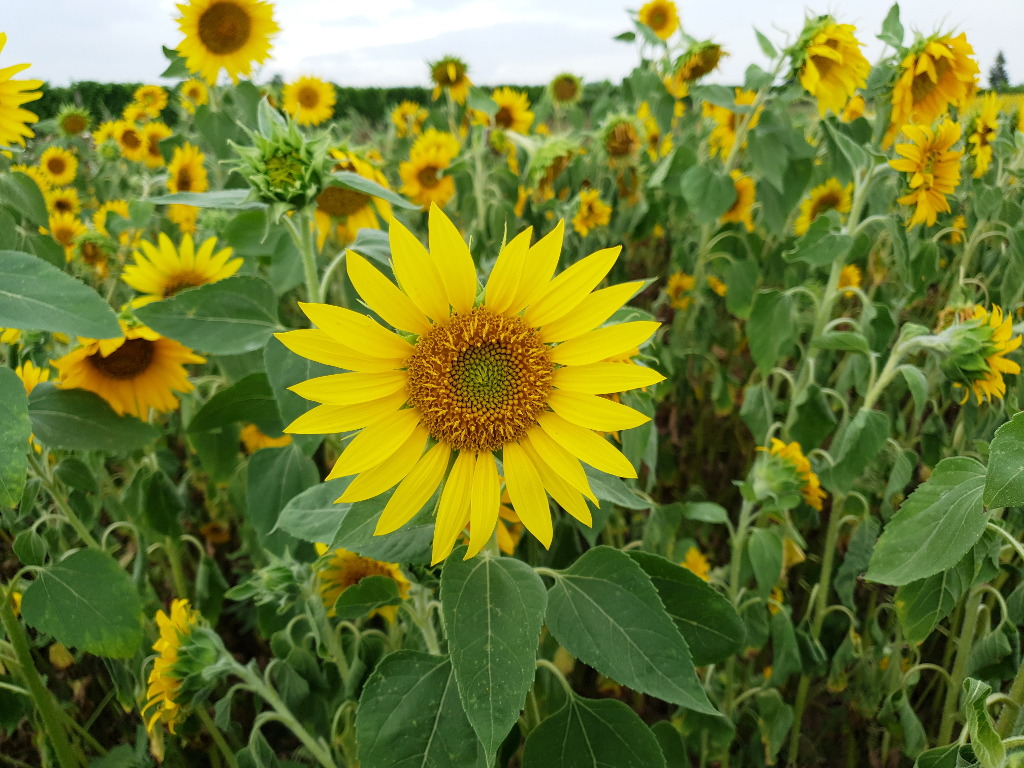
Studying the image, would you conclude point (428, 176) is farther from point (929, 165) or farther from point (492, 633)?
point (492, 633)

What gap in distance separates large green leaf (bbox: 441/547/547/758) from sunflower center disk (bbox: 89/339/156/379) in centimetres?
99

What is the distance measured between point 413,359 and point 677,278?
240 centimetres

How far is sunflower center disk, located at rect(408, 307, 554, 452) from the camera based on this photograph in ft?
2.59

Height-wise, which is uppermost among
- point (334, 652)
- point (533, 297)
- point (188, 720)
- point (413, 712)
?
point (533, 297)

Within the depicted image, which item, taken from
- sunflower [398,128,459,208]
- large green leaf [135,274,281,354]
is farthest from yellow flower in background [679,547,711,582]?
sunflower [398,128,459,208]

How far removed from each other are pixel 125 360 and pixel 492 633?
1.10 meters

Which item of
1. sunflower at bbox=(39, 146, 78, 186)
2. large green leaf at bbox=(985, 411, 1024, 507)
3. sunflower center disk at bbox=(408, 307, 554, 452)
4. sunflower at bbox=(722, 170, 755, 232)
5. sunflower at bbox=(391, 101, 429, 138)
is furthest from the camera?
sunflower at bbox=(391, 101, 429, 138)

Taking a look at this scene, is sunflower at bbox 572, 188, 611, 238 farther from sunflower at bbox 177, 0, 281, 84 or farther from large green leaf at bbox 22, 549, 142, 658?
large green leaf at bbox 22, 549, 142, 658

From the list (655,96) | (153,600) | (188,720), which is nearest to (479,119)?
(655,96)

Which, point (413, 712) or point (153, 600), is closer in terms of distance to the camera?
point (413, 712)

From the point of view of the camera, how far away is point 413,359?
80 cm

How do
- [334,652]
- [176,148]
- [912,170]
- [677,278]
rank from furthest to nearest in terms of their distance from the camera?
[176,148] < [677,278] < [912,170] < [334,652]

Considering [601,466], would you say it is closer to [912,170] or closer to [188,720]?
[188,720]

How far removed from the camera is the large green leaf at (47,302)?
835 millimetres
